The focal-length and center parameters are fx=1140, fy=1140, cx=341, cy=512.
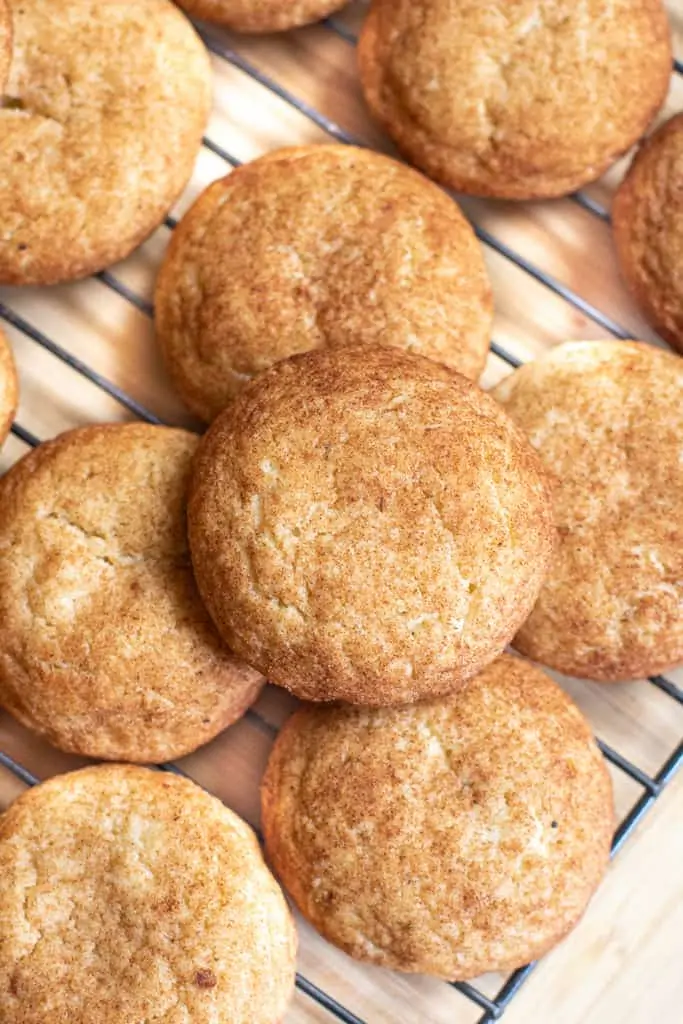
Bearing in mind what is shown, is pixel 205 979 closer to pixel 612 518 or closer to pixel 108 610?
pixel 108 610

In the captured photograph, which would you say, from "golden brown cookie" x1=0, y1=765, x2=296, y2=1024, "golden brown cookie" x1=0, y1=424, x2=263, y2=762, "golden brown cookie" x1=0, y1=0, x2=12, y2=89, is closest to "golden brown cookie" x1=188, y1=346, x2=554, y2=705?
"golden brown cookie" x1=0, y1=424, x2=263, y2=762

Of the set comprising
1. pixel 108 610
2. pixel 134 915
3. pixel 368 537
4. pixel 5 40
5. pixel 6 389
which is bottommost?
pixel 134 915

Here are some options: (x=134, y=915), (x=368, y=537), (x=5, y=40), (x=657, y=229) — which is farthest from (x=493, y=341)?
(x=134, y=915)

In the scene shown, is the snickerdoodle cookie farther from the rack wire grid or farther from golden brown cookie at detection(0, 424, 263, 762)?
golden brown cookie at detection(0, 424, 263, 762)

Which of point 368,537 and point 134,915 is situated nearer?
point 368,537

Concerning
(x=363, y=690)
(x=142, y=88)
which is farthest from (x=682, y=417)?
(x=142, y=88)

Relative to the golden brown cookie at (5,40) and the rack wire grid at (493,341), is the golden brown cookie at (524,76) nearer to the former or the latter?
the rack wire grid at (493,341)
